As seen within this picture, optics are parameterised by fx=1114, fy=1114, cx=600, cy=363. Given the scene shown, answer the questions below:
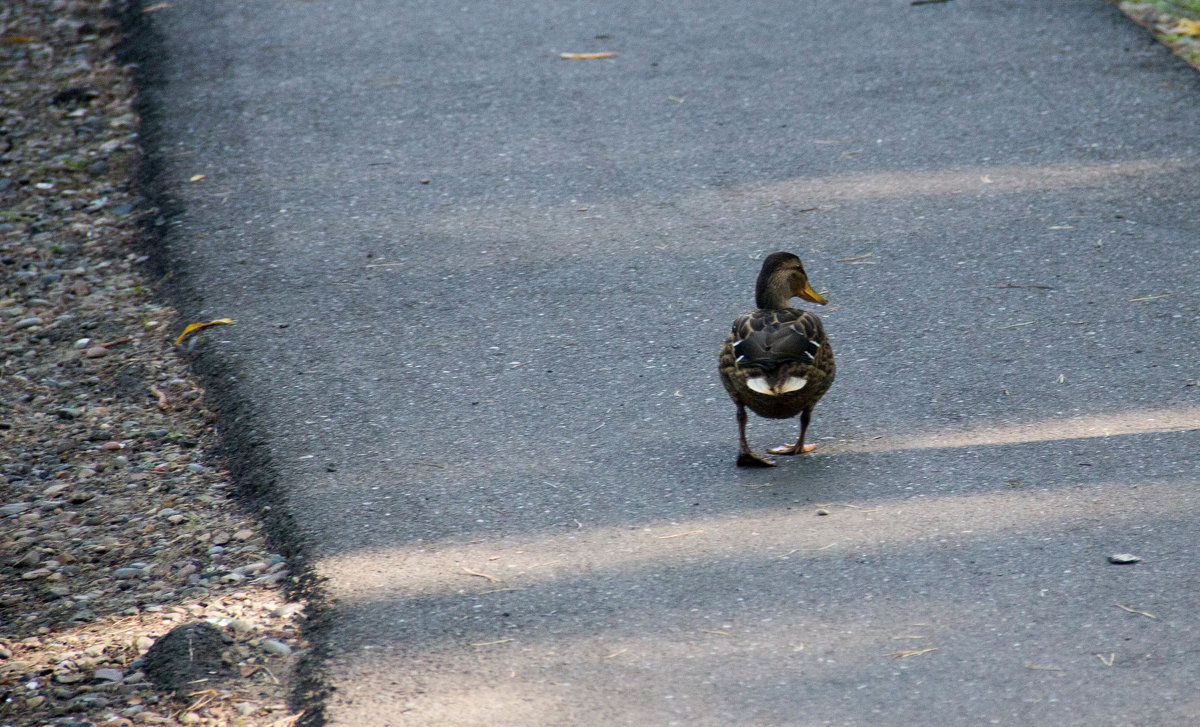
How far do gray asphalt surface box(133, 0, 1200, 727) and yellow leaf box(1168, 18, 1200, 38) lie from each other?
0.41 m

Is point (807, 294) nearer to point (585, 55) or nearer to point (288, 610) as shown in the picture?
point (288, 610)

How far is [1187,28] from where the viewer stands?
28.4 feet

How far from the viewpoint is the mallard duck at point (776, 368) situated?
14.1 ft

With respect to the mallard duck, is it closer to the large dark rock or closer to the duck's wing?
the duck's wing

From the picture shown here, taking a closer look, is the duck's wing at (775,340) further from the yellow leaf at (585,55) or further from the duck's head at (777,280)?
the yellow leaf at (585,55)

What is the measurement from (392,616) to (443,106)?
17.2 ft

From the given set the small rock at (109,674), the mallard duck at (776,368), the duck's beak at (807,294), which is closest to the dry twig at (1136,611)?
the mallard duck at (776,368)

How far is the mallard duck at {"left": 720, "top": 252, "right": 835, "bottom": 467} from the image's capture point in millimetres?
4305

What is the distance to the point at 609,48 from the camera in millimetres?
9016

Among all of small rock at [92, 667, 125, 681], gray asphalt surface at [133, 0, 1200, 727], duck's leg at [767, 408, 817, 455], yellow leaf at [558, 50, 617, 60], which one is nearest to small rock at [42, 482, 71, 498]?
gray asphalt surface at [133, 0, 1200, 727]

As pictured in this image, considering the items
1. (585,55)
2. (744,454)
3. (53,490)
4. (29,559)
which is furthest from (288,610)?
(585,55)

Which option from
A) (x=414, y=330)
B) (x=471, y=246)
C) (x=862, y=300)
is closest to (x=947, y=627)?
(x=862, y=300)

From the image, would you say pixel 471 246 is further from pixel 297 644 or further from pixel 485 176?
pixel 297 644

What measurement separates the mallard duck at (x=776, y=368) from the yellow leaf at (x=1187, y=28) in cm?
591
